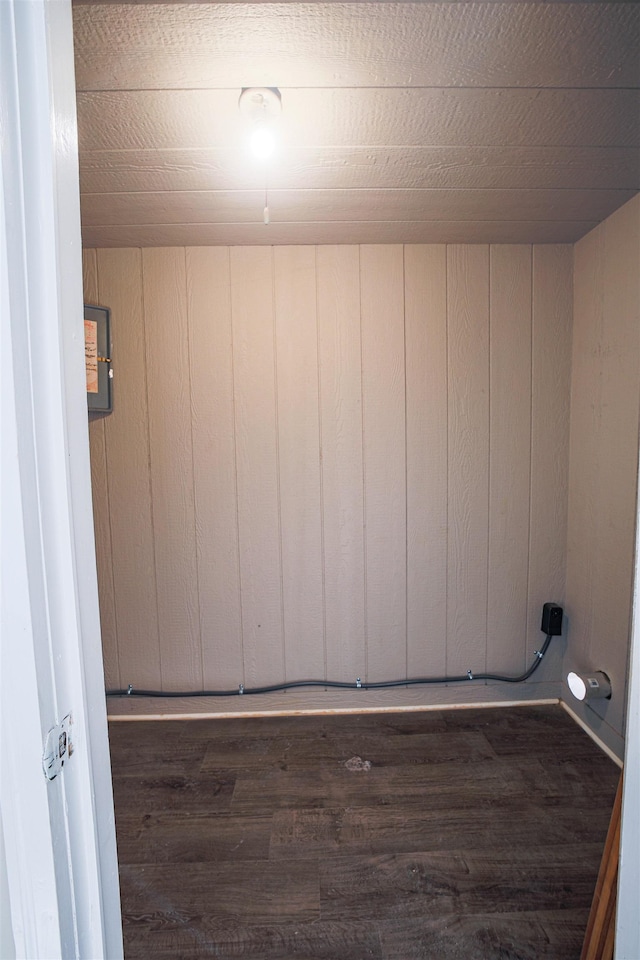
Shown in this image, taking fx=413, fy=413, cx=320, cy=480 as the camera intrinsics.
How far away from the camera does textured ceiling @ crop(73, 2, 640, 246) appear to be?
1.00m

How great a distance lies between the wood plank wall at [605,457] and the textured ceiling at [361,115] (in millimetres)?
221

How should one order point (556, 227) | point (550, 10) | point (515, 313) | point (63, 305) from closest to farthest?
point (63, 305) < point (550, 10) < point (556, 227) < point (515, 313)

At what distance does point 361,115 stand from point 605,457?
1680mm

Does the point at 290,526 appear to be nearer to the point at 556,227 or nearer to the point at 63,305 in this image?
the point at 63,305

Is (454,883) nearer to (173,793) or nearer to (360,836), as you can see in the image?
(360,836)

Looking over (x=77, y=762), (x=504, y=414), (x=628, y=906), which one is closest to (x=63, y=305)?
(x=77, y=762)

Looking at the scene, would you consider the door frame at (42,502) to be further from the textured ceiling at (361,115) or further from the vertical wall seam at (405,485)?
the vertical wall seam at (405,485)

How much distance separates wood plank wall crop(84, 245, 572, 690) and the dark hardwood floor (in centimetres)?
33

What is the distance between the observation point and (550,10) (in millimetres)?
978

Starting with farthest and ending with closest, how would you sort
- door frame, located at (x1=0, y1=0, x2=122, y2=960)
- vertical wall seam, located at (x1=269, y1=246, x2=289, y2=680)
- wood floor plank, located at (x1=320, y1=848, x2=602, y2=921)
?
vertical wall seam, located at (x1=269, y1=246, x2=289, y2=680)
wood floor plank, located at (x1=320, y1=848, x2=602, y2=921)
door frame, located at (x1=0, y1=0, x2=122, y2=960)

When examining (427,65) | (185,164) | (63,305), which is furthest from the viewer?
(185,164)

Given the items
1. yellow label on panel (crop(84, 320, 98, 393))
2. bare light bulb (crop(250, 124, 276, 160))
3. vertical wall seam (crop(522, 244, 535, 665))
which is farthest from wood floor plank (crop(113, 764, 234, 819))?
bare light bulb (crop(250, 124, 276, 160))

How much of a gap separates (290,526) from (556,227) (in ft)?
6.22

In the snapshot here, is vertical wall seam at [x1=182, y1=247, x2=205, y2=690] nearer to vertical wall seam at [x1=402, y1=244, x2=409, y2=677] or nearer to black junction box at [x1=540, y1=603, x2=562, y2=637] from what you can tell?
vertical wall seam at [x1=402, y1=244, x2=409, y2=677]
